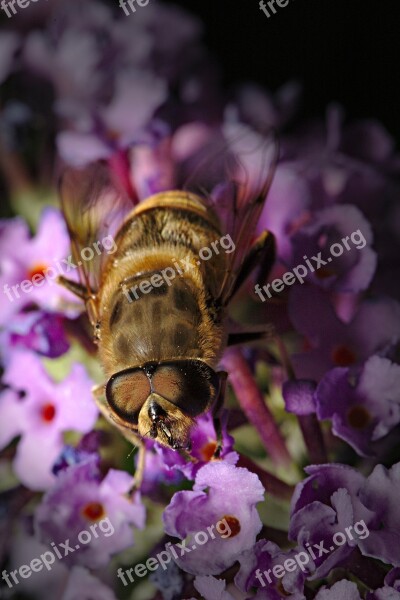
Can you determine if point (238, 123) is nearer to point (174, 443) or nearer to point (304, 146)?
point (304, 146)

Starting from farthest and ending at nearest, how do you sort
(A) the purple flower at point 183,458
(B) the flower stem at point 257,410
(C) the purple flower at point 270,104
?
(C) the purple flower at point 270,104
(B) the flower stem at point 257,410
(A) the purple flower at point 183,458

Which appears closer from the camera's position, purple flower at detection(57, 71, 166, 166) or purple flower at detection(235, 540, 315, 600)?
purple flower at detection(235, 540, 315, 600)

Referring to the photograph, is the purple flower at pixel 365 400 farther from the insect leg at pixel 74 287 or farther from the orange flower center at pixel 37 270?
the orange flower center at pixel 37 270

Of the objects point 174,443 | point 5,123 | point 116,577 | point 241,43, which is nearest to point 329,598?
point 174,443

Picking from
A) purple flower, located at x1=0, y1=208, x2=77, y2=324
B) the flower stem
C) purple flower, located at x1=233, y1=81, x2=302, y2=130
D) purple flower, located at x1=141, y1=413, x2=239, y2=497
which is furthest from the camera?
purple flower, located at x1=233, y1=81, x2=302, y2=130

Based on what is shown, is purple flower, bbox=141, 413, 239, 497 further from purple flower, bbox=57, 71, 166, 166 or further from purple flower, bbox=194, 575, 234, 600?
purple flower, bbox=57, 71, 166, 166

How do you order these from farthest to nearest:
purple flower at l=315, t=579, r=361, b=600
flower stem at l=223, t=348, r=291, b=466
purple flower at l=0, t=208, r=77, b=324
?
purple flower at l=0, t=208, r=77, b=324, flower stem at l=223, t=348, r=291, b=466, purple flower at l=315, t=579, r=361, b=600

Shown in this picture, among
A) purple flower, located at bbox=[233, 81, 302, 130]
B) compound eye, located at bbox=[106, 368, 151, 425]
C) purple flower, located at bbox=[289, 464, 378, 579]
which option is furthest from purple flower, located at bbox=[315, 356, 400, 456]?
purple flower, located at bbox=[233, 81, 302, 130]

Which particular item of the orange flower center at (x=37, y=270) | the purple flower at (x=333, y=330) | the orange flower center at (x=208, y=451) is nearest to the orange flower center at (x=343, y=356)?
the purple flower at (x=333, y=330)
